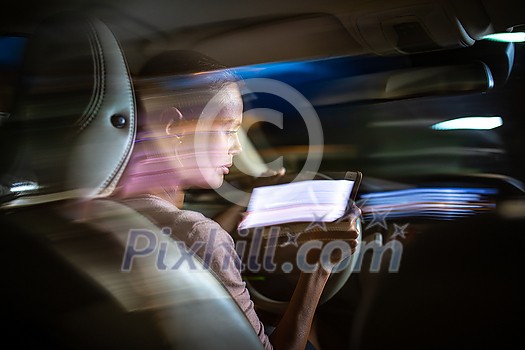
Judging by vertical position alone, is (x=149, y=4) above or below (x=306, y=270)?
above

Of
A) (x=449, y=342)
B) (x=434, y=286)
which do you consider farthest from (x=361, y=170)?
(x=449, y=342)

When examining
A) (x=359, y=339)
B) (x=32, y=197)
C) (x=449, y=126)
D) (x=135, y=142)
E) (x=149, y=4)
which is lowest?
(x=359, y=339)

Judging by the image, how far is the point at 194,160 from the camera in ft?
3.99

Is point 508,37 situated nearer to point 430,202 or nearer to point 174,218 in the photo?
point 430,202

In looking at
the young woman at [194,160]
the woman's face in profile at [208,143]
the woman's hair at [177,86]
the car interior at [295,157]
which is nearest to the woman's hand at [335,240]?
the young woman at [194,160]

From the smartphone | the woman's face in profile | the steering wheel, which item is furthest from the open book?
the woman's face in profile

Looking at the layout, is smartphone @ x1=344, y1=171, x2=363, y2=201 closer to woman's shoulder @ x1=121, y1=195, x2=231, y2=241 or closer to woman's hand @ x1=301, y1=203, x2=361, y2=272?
woman's hand @ x1=301, y1=203, x2=361, y2=272

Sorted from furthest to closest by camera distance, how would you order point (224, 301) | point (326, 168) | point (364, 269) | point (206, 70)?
point (326, 168) < point (364, 269) < point (206, 70) < point (224, 301)

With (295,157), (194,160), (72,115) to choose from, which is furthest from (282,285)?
(72,115)

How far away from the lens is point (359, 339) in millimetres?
1465

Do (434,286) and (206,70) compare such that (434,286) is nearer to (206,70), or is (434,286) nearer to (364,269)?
(364,269)

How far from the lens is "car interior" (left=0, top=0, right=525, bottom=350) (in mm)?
995

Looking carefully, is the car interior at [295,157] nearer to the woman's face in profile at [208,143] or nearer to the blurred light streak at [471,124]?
the blurred light streak at [471,124]

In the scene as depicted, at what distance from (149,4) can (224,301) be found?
0.75 meters
